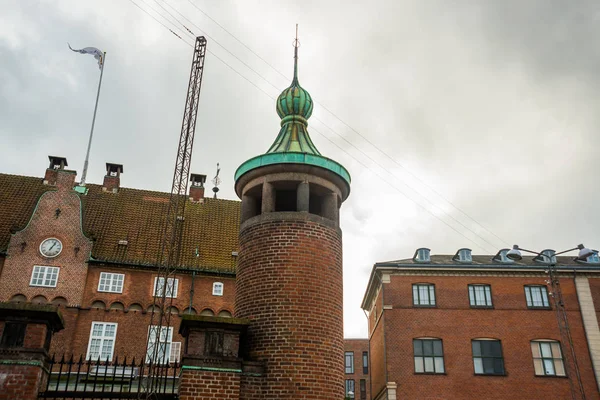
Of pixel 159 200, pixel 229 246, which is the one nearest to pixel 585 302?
pixel 229 246

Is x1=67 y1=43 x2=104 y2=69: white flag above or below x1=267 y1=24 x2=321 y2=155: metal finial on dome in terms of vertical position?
above

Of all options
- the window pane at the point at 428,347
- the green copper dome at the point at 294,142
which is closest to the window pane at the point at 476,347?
the window pane at the point at 428,347

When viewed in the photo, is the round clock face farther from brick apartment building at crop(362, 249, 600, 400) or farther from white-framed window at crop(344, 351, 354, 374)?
white-framed window at crop(344, 351, 354, 374)

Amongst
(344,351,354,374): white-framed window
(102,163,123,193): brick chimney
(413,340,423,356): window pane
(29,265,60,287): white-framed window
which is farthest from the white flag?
(344,351,354,374): white-framed window

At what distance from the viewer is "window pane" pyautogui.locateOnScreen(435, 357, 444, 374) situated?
35.2 meters

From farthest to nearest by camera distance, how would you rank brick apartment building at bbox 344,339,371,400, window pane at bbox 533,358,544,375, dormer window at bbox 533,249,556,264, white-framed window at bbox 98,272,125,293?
brick apartment building at bbox 344,339,371,400 < window pane at bbox 533,358,544,375 < white-framed window at bbox 98,272,125,293 < dormer window at bbox 533,249,556,264

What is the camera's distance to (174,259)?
3422 centimetres

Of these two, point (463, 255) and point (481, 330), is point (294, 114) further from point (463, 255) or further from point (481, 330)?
point (463, 255)

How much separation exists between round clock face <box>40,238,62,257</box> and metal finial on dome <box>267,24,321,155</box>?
22.6m

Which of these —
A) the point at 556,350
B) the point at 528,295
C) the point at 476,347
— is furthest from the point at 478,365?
the point at 528,295

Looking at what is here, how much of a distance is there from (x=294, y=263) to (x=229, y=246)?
2565 centimetres

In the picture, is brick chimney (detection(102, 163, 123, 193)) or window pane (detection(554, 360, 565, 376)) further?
brick chimney (detection(102, 163, 123, 193))

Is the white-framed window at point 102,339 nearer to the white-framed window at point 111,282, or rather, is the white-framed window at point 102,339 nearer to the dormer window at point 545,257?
the white-framed window at point 111,282

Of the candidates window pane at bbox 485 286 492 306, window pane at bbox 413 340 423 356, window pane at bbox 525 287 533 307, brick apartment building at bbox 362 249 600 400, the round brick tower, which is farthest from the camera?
window pane at bbox 525 287 533 307
